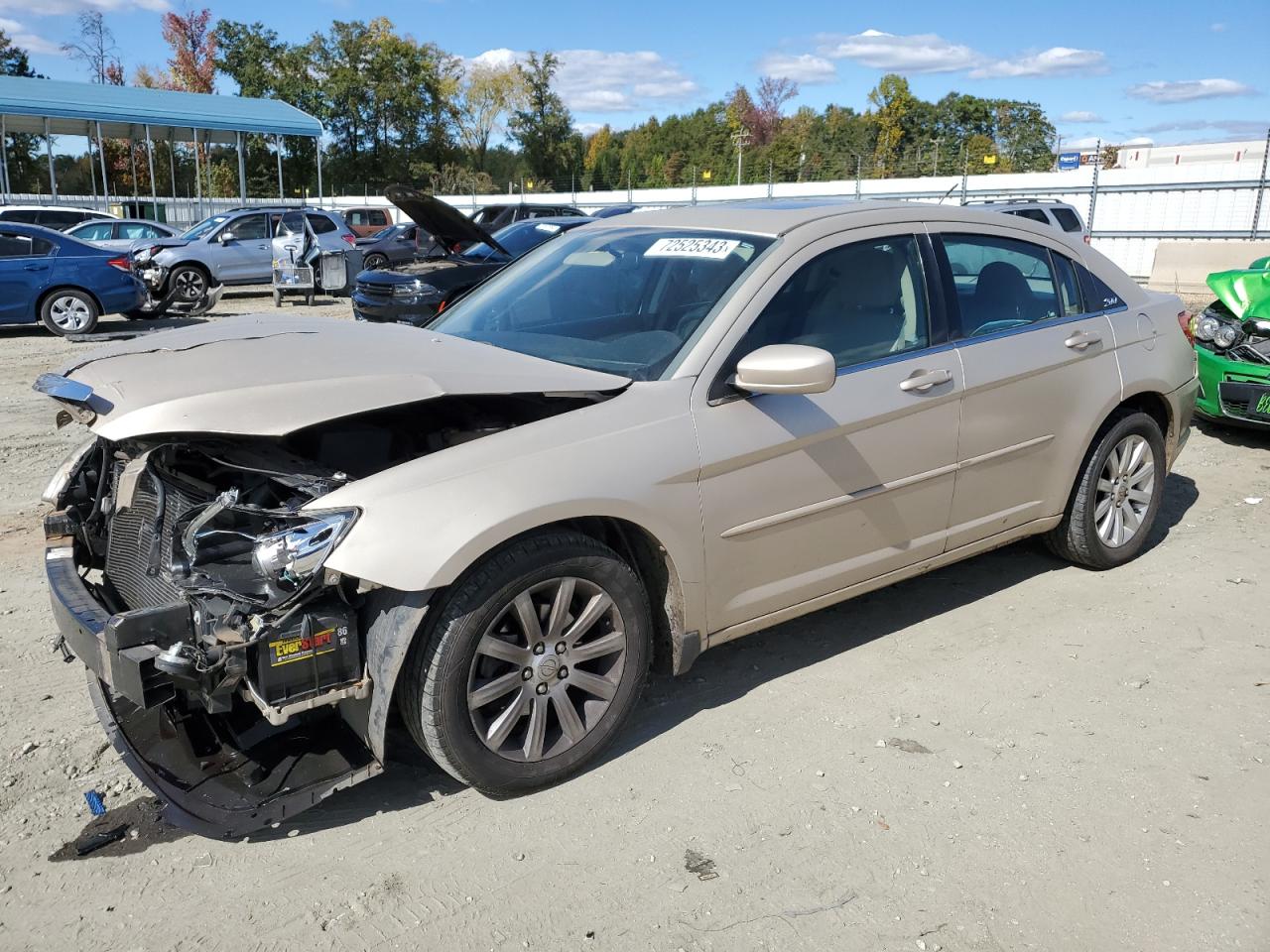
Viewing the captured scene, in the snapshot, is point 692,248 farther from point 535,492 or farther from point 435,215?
point 435,215

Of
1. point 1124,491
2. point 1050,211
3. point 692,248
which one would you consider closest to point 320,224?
point 1050,211

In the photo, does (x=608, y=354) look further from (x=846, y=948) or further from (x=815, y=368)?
(x=846, y=948)

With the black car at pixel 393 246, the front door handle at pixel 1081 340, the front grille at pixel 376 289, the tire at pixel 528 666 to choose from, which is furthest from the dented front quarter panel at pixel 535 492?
the black car at pixel 393 246

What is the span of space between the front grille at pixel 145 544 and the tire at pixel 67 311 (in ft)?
40.6

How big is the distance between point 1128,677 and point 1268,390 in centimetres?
440

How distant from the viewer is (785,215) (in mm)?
4004

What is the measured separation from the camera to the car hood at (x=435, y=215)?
628 cm

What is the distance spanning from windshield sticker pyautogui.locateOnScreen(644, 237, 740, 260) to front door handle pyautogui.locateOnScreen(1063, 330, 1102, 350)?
1734 millimetres

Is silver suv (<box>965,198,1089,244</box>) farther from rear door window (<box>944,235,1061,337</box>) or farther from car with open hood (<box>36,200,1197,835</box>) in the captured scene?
car with open hood (<box>36,200,1197,835</box>)

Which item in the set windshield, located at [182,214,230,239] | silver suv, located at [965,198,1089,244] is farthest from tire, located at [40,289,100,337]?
silver suv, located at [965,198,1089,244]

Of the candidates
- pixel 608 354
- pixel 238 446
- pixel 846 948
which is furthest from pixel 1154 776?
pixel 238 446

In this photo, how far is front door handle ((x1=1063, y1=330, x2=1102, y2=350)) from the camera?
456 cm

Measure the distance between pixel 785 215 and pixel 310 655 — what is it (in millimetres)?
2459

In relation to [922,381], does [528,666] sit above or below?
below
